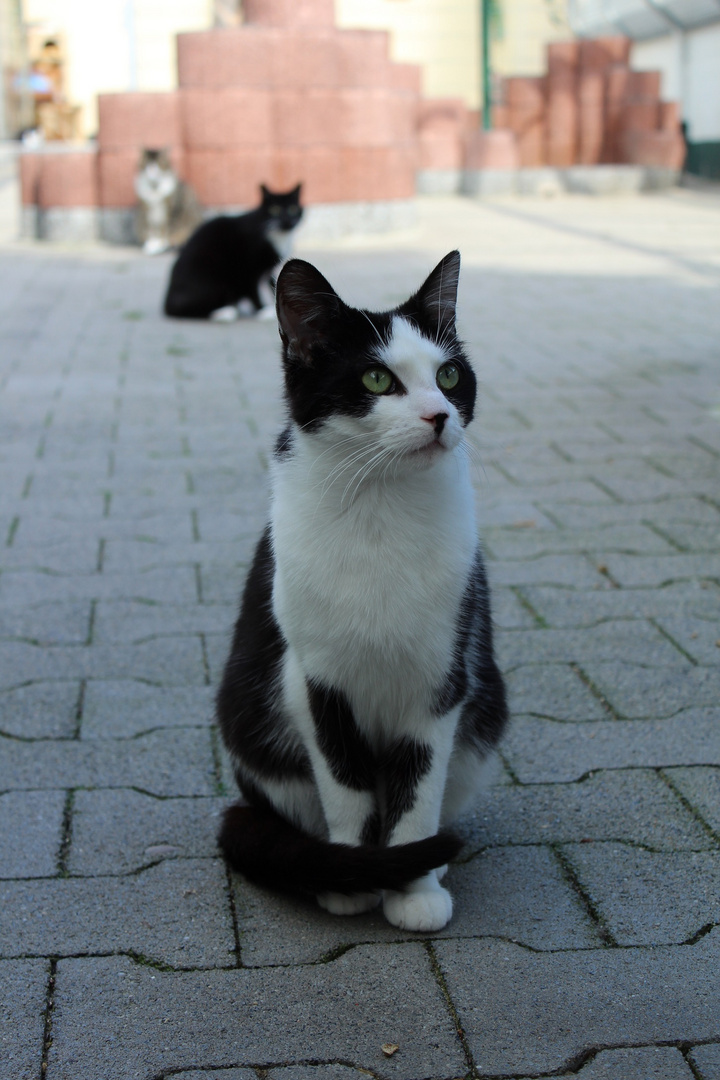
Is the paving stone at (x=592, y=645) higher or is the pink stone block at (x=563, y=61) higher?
the pink stone block at (x=563, y=61)

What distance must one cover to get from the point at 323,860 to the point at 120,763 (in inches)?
32.6

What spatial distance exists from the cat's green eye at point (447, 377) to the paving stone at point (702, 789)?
106 centimetres

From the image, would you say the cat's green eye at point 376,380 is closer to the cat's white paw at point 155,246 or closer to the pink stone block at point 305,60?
the cat's white paw at point 155,246

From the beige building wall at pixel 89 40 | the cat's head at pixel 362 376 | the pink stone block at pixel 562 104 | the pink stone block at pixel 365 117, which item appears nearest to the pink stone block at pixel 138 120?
the pink stone block at pixel 365 117

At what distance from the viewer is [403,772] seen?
6.74 ft

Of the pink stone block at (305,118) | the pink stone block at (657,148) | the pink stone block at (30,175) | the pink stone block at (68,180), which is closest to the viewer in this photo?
the pink stone block at (305,118)

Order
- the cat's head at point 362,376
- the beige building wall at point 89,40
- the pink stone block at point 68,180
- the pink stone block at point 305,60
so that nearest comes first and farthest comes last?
the cat's head at point 362,376
the pink stone block at point 305,60
the pink stone block at point 68,180
the beige building wall at point 89,40

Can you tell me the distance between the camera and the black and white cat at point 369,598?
191 centimetres

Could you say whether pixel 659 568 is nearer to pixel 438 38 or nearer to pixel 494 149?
pixel 494 149

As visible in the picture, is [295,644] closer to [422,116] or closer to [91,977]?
[91,977]

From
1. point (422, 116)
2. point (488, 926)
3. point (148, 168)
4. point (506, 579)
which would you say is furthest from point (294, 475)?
point (422, 116)

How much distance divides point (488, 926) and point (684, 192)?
17529mm

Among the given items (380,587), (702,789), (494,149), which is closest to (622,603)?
(702,789)

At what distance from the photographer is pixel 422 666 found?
197 cm
